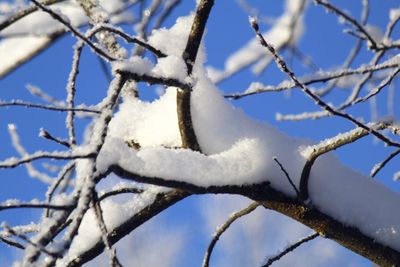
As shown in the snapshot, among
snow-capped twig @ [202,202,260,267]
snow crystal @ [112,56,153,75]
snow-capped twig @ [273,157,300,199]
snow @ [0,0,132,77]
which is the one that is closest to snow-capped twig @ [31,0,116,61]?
snow crystal @ [112,56,153,75]

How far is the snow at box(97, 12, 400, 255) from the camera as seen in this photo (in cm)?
106

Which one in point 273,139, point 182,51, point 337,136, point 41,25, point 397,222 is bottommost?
point 397,222

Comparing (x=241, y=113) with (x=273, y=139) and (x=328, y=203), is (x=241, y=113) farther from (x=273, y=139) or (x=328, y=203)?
(x=328, y=203)

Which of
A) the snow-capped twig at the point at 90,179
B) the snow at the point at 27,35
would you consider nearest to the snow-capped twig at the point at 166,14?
the snow at the point at 27,35

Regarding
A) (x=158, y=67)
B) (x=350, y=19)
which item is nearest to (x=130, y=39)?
(x=158, y=67)

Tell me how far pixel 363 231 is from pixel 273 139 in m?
0.29

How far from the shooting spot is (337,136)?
3.34 ft

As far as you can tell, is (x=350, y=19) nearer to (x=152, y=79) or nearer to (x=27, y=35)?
(x=152, y=79)

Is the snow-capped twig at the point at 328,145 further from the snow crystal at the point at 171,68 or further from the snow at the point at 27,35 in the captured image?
the snow at the point at 27,35

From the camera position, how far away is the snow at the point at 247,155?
106cm

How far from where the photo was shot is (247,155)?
1.09 m

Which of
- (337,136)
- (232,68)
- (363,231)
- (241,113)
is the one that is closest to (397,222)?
(363,231)

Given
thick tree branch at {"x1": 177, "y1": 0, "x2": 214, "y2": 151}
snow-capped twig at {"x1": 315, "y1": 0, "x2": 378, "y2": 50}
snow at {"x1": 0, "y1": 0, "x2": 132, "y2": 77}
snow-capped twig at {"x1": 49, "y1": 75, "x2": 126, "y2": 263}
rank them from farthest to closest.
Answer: snow at {"x1": 0, "y1": 0, "x2": 132, "y2": 77} → snow-capped twig at {"x1": 315, "y1": 0, "x2": 378, "y2": 50} → thick tree branch at {"x1": 177, "y1": 0, "x2": 214, "y2": 151} → snow-capped twig at {"x1": 49, "y1": 75, "x2": 126, "y2": 263}

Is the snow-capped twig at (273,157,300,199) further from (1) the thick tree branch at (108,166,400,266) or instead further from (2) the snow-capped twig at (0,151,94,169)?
(2) the snow-capped twig at (0,151,94,169)
